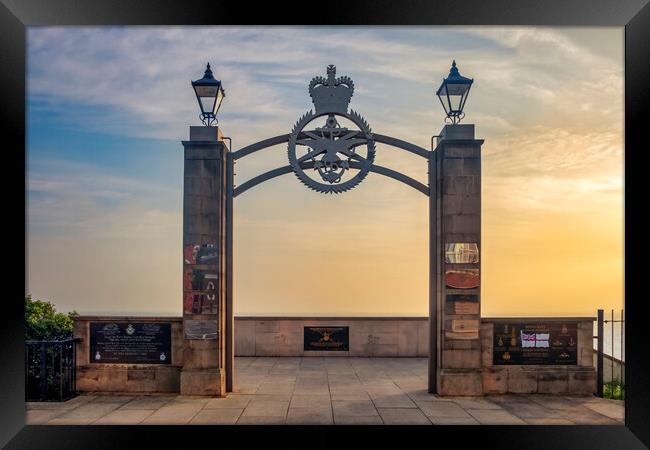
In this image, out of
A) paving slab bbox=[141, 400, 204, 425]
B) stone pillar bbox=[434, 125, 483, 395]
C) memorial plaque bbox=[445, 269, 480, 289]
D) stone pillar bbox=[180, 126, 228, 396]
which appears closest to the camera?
paving slab bbox=[141, 400, 204, 425]

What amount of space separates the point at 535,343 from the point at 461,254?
276 centimetres

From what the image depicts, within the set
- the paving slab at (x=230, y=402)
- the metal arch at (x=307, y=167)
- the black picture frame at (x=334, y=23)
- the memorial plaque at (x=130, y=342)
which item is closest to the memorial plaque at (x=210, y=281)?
the memorial plaque at (x=130, y=342)

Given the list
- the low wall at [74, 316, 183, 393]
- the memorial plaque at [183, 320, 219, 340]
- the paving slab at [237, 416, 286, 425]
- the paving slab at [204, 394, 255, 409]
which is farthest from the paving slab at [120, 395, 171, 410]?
the paving slab at [237, 416, 286, 425]

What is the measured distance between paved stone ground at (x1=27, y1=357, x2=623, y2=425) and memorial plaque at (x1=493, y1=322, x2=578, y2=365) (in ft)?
2.74

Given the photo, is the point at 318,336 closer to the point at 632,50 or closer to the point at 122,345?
the point at 122,345

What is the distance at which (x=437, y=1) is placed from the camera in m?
7.99

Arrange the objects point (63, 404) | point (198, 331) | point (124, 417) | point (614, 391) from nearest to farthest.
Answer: point (124, 417), point (63, 404), point (198, 331), point (614, 391)

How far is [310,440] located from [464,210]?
6.26 m

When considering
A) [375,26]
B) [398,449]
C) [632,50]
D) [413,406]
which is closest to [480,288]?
[413,406]

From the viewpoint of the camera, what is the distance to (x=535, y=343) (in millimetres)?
12250

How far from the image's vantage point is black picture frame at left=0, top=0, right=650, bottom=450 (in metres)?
8.12

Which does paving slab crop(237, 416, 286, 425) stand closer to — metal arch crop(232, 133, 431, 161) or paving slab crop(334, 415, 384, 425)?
paving slab crop(334, 415, 384, 425)

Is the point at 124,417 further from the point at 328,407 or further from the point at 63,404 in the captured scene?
the point at 328,407

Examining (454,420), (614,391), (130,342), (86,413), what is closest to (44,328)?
(130,342)
